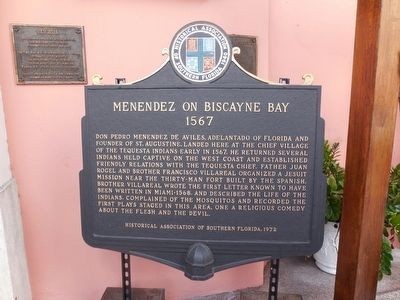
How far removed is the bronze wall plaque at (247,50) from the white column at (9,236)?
1.39 metres

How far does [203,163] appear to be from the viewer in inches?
64.3

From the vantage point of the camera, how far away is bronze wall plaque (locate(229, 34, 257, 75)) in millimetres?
2125

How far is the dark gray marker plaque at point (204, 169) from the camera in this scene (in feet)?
5.21

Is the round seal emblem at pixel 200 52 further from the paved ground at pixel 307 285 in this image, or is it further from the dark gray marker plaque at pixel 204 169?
the paved ground at pixel 307 285

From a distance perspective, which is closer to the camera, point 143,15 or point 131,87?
point 131,87

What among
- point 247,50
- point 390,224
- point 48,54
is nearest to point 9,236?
point 48,54

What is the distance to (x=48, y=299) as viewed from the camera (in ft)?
7.68

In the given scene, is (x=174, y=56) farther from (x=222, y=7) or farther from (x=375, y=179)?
(x=375, y=179)

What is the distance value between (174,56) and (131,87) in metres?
0.24

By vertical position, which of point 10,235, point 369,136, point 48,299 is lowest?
point 48,299

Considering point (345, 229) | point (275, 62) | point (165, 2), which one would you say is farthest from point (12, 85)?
point (345, 229)

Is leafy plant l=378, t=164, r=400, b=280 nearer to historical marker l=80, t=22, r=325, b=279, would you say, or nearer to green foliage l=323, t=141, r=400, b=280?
green foliage l=323, t=141, r=400, b=280

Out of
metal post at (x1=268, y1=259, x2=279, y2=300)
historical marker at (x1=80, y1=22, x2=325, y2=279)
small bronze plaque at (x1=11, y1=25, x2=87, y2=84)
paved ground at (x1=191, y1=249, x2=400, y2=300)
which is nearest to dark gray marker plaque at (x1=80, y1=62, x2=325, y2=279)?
historical marker at (x1=80, y1=22, x2=325, y2=279)

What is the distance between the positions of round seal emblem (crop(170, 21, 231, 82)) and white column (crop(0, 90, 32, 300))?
111 cm
